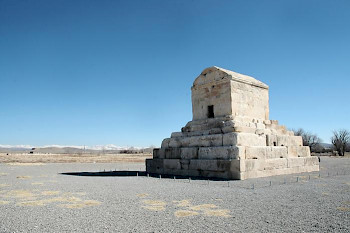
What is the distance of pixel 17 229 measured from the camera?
165 inches

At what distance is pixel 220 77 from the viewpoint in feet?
44.2

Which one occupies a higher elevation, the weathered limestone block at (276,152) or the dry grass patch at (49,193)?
the weathered limestone block at (276,152)

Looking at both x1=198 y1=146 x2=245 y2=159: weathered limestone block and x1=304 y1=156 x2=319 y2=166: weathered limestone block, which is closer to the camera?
x1=198 y1=146 x2=245 y2=159: weathered limestone block

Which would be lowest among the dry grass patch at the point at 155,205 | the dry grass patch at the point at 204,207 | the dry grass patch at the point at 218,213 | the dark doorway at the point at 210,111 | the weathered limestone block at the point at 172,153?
the dry grass patch at the point at 155,205

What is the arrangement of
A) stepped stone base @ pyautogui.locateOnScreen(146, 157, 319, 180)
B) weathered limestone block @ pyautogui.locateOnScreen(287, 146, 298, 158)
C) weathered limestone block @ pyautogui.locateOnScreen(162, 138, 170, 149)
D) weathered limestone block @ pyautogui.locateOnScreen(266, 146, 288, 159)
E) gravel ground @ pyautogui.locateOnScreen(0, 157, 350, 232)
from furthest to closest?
weathered limestone block @ pyautogui.locateOnScreen(162, 138, 170, 149) → weathered limestone block @ pyautogui.locateOnScreen(287, 146, 298, 158) → weathered limestone block @ pyautogui.locateOnScreen(266, 146, 288, 159) → stepped stone base @ pyautogui.locateOnScreen(146, 157, 319, 180) → gravel ground @ pyautogui.locateOnScreen(0, 157, 350, 232)

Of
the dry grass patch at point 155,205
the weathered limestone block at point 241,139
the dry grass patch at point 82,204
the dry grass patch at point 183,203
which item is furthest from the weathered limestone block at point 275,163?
the dry grass patch at point 82,204

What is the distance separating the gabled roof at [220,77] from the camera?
13227 mm

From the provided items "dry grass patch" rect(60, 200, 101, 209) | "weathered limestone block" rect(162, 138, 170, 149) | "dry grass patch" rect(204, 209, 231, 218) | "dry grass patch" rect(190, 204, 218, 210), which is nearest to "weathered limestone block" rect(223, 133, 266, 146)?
"weathered limestone block" rect(162, 138, 170, 149)

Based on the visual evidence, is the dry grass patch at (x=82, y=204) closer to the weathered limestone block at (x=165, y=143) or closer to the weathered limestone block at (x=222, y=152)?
the weathered limestone block at (x=222, y=152)

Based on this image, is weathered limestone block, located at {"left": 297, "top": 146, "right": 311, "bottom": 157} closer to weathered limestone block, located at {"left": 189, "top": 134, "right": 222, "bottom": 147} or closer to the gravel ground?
weathered limestone block, located at {"left": 189, "top": 134, "right": 222, "bottom": 147}

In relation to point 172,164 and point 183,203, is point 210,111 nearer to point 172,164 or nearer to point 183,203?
point 172,164

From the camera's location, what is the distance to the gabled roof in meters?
13.2

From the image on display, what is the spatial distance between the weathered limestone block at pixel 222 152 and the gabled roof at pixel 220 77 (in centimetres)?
371

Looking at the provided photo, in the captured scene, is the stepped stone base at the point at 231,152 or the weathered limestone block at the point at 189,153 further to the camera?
the weathered limestone block at the point at 189,153
